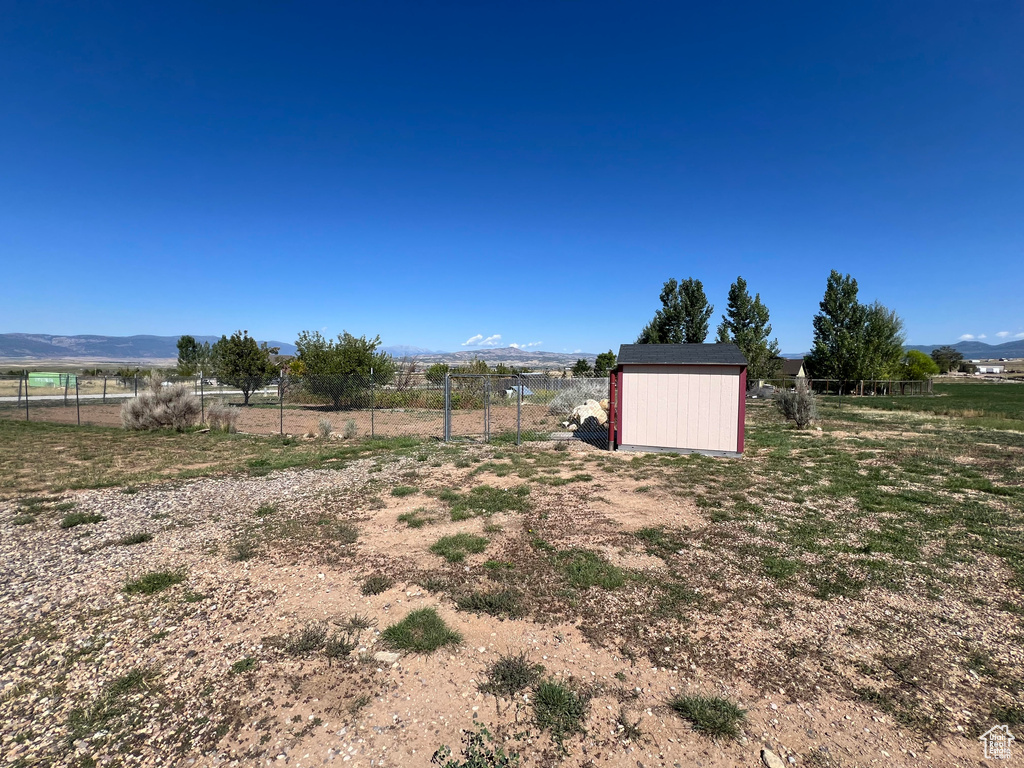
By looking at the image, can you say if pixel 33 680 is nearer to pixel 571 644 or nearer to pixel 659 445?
pixel 571 644

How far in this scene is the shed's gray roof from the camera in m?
11.1

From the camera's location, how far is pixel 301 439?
1386cm

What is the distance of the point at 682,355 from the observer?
11.6 meters

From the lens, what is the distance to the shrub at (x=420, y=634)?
3.47 metres

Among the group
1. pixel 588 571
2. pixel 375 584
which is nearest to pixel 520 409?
pixel 588 571

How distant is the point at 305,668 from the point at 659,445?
395 inches

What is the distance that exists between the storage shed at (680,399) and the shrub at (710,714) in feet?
29.9

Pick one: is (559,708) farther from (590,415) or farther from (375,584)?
(590,415)

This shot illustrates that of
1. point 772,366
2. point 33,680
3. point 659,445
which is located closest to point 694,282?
point 772,366

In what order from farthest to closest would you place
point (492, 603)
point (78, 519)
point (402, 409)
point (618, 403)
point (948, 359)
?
1. point (948, 359)
2. point (402, 409)
3. point (618, 403)
4. point (78, 519)
5. point (492, 603)

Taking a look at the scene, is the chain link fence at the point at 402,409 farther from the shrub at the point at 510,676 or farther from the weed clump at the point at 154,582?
the shrub at the point at 510,676

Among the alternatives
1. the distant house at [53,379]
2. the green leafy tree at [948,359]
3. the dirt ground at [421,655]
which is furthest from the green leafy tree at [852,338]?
the green leafy tree at [948,359]

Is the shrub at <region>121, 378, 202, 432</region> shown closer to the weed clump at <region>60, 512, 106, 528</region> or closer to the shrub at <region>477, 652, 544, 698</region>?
the weed clump at <region>60, 512, 106, 528</region>

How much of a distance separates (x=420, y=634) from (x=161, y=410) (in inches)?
604
